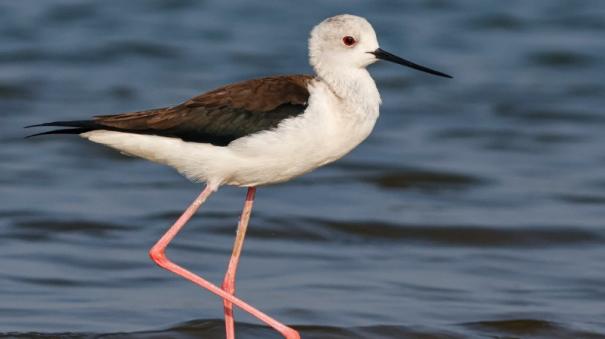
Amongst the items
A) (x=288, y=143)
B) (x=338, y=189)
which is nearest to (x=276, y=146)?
(x=288, y=143)

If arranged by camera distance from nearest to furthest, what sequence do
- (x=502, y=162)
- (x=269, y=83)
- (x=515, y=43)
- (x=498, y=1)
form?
(x=269, y=83) < (x=502, y=162) < (x=515, y=43) < (x=498, y=1)

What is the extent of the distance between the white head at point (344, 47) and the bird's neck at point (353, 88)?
3 cm

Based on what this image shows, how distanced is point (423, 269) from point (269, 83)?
2.76 metres

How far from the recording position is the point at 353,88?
740cm

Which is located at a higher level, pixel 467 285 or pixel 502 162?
pixel 502 162

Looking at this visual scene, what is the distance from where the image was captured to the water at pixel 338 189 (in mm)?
8641

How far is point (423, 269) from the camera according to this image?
31.3 feet

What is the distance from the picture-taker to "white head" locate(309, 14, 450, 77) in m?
7.56

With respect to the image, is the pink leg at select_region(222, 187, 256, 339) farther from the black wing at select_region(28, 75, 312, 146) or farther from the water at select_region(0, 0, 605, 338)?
the black wing at select_region(28, 75, 312, 146)

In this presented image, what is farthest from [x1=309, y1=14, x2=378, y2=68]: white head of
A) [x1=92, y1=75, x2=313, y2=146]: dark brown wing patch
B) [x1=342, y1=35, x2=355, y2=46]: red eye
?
[x1=92, y1=75, x2=313, y2=146]: dark brown wing patch

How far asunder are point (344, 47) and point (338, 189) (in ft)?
14.3

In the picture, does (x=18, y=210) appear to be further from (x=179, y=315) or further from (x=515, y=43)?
(x=515, y=43)

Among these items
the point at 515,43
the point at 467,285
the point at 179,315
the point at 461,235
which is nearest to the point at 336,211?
the point at 461,235

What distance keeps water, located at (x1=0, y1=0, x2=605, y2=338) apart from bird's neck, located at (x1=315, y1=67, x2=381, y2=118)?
1629mm
